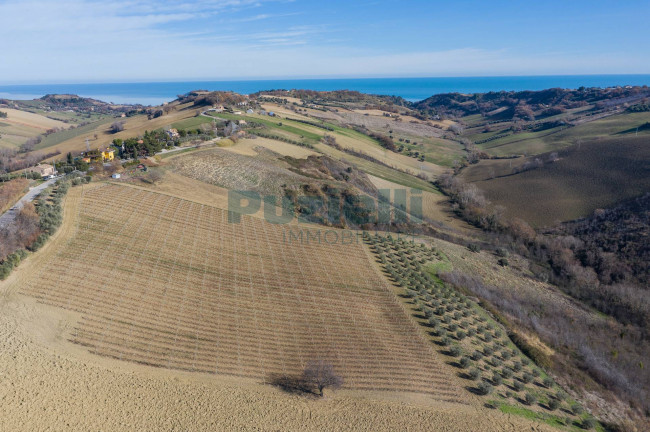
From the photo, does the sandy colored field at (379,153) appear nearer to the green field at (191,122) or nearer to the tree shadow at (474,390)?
the green field at (191,122)

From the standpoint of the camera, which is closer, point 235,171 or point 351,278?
point 351,278

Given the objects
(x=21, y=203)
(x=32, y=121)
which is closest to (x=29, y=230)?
(x=21, y=203)

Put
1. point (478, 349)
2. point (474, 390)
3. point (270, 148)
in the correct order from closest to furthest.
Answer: point (474, 390)
point (478, 349)
point (270, 148)

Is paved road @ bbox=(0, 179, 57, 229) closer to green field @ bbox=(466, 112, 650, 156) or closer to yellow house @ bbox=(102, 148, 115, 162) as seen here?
yellow house @ bbox=(102, 148, 115, 162)

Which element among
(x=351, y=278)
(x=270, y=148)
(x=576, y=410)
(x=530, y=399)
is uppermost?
(x=270, y=148)

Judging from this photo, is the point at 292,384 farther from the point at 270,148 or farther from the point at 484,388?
the point at 270,148

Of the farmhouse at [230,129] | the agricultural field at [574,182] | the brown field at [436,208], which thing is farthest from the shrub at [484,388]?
the farmhouse at [230,129]

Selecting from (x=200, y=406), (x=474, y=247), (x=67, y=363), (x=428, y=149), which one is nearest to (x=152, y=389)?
(x=200, y=406)
